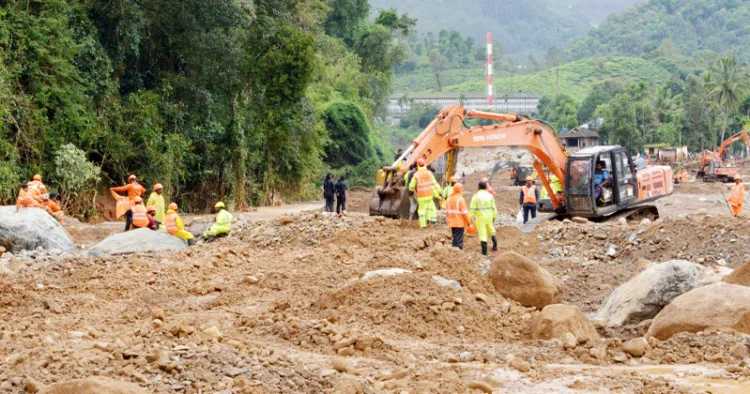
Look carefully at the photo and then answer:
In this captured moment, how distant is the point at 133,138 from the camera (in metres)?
27.3

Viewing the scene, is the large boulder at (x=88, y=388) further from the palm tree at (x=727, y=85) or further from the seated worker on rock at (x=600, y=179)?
the palm tree at (x=727, y=85)

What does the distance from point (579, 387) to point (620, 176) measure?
13413 mm

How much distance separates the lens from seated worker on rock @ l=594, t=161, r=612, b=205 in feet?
65.7

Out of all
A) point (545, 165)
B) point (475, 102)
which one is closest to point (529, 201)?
point (545, 165)

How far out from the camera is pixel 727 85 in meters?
91.0

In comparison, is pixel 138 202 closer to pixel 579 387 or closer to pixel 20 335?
pixel 20 335

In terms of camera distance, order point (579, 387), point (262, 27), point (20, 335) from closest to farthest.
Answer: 1. point (579, 387)
2. point (20, 335)
3. point (262, 27)

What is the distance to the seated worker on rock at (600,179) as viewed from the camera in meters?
20.0

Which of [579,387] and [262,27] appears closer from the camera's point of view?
[579,387]

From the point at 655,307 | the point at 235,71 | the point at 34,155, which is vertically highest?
the point at 235,71

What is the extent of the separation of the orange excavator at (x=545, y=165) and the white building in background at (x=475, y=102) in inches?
4625

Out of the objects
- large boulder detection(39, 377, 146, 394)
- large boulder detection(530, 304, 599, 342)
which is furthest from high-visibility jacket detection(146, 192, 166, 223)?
large boulder detection(39, 377, 146, 394)

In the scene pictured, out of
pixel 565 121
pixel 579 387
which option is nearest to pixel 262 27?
pixel 579 387

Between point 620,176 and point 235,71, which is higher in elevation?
point 235,71
